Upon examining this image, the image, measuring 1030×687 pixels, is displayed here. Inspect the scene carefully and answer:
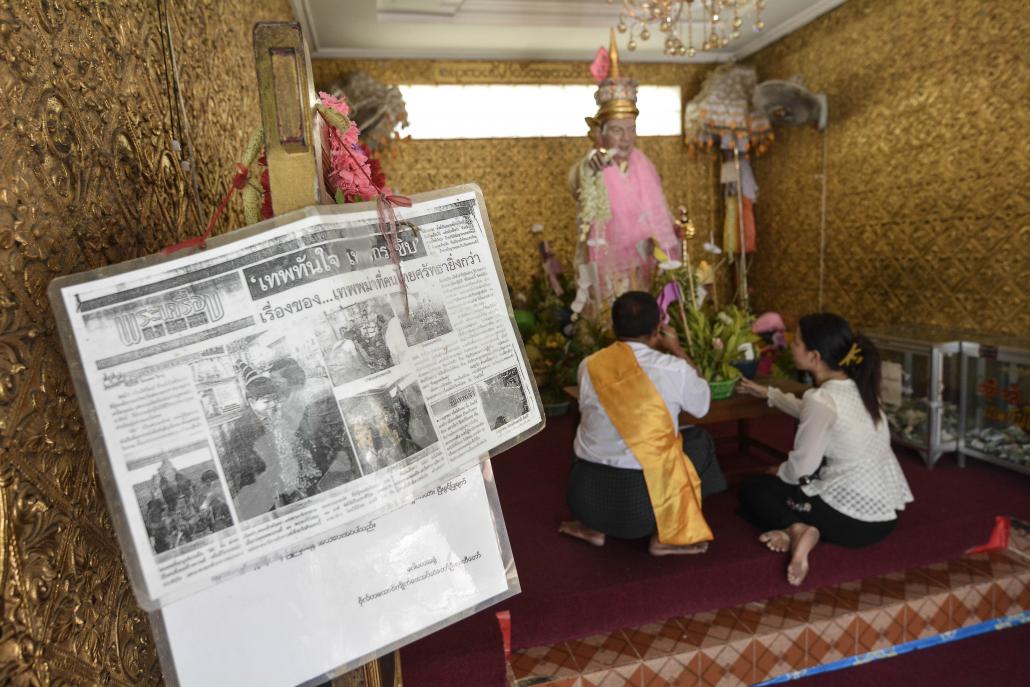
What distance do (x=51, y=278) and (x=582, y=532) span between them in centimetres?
201

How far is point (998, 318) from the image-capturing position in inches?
142

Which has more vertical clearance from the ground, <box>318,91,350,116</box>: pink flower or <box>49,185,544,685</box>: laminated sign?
<box>318,91,350,116</box>: pink flower

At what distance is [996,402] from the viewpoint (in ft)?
9.49

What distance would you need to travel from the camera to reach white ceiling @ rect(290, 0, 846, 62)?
4.61 metres

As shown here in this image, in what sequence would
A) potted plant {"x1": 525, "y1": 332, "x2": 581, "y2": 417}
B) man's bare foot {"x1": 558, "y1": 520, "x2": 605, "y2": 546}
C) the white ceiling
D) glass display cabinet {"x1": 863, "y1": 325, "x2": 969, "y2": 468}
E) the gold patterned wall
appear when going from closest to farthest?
man's bare foot {"x1": 558, "y1": 520, "x2": 605, "y2": 546} → glass display cabinet {"x1": 863, "y1": 325, "x2": 969, "y2": 468} → the gold patterned wall → potted plant {"x1": 525, "y1": 332, "x2": 581, "y2": 417} → the white ceiling

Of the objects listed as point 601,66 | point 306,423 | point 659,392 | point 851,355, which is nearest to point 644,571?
point 659,392

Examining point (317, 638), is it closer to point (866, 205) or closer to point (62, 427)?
point (62, 427)

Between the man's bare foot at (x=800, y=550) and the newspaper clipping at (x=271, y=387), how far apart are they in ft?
5.70

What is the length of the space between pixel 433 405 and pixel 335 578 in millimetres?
221

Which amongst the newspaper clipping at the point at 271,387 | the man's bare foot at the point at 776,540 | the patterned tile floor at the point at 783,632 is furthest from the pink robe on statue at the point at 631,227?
the newspaper clipping at the point at 271,387

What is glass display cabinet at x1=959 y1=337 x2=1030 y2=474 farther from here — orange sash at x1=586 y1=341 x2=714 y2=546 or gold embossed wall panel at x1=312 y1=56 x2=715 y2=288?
gold embossed wall panel at x1=312 y1=56 x2=715 y2=288

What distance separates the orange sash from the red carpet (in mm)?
118

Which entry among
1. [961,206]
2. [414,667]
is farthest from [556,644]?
[961,206]

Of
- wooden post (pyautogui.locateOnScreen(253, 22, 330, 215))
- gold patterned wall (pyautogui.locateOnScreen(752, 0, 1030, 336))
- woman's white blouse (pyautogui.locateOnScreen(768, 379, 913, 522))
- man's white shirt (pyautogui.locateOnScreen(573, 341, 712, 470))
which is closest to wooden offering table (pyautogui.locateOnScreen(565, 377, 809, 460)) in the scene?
man's white shirt (pyautogui.locateOnScreen(573, 341, 712, 470))
